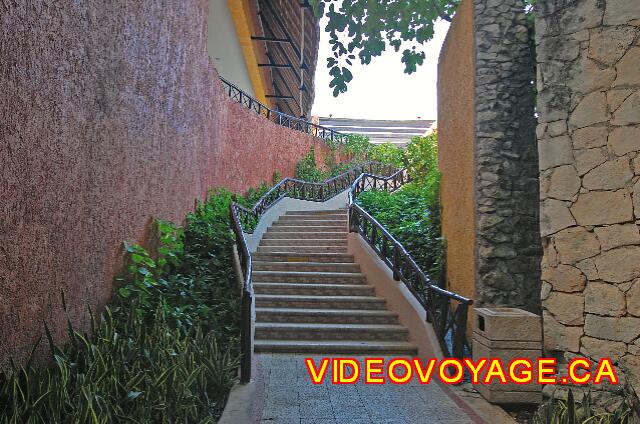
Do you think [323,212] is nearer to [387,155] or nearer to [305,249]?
[305,249]

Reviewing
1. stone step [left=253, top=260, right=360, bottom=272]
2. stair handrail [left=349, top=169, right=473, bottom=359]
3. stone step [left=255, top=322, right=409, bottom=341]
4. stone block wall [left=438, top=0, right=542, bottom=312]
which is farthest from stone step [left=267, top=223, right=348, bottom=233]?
stone block wall [left=438, top=0, right=542, bottom=312]

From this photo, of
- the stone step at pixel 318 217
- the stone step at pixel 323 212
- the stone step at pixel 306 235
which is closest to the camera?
the stone step at pixel 306 235

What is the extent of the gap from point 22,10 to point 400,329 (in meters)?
5.03

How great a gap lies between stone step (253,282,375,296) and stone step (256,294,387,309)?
380 mm

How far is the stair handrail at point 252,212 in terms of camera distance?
5023 mm

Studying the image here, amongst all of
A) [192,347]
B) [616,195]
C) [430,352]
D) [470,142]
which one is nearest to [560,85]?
[616,195]

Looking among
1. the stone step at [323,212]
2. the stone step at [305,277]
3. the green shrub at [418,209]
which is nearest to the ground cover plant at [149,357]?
the stone step at [305,277]

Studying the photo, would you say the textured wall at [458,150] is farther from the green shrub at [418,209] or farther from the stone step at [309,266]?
the stone step at [309,266]

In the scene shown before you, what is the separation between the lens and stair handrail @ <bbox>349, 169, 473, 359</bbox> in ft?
17.4

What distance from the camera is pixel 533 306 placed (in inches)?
233

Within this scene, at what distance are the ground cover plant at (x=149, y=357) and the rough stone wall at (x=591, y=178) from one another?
8.42 ft

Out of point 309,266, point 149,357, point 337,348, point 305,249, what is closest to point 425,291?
point 337,348

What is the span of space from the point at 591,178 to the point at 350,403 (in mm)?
2484

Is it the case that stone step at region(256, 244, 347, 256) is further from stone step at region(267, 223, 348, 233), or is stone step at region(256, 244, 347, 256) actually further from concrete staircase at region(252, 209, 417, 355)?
stone step at region(267, 223, 348, 233)
